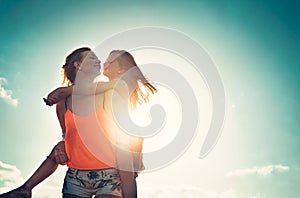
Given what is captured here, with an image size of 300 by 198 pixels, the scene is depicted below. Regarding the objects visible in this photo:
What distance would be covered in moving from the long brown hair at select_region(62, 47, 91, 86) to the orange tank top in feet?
1.80

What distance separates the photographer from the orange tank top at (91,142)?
3.45 metres

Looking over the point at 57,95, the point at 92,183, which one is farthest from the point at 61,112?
the point at 92,183

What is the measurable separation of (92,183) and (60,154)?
1.54ft

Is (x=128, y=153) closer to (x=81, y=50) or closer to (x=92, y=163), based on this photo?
(x=92, y=163)

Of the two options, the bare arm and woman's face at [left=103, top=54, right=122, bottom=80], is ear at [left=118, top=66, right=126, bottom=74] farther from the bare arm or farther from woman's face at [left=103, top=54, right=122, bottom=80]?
the bare arm

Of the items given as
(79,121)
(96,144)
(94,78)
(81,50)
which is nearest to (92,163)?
(96,144)

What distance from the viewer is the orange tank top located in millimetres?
3447

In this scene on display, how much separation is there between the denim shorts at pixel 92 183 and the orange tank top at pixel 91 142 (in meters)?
0.06

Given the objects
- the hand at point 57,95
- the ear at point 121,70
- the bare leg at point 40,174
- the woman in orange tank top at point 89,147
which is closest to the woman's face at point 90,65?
the woman in orange tank top at point 89,147

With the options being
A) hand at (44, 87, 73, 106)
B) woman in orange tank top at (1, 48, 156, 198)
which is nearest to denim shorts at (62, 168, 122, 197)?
woman in orange tank top at (1, 48, 156, 198)

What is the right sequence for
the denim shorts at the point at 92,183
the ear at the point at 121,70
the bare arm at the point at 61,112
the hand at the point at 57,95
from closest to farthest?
the denim shorts at the point at 92,183 → the hand at the point at 57,95 → the bare arm at the point at 61,112 → the ear at the point at 121,70

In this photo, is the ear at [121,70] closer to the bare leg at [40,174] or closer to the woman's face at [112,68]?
the woman's face at [112,68]

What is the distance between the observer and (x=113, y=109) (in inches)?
135

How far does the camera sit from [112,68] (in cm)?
396
